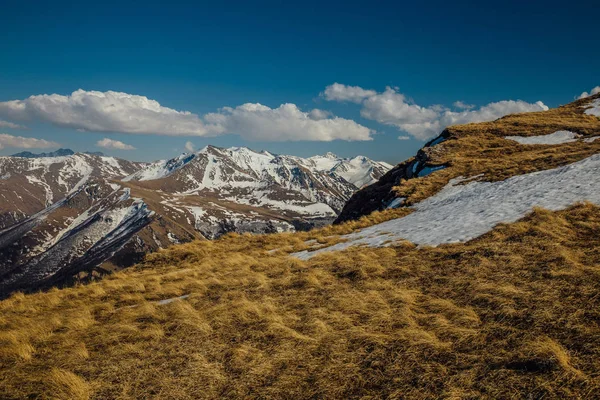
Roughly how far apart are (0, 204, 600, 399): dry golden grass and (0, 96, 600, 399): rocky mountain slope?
42mm

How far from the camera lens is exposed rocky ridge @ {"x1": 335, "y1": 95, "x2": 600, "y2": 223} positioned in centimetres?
2938

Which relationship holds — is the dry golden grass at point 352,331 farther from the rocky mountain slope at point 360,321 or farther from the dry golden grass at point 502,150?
the dry golden grass at point 502,150

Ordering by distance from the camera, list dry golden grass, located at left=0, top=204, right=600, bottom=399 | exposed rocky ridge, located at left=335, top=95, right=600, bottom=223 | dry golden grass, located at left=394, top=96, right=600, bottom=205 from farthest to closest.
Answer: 1. exposed rocky ridge, located at left=335, top=95, right=600, bottom=223
2. dry golden grass, located at left=394, top=96, right=600, bottom=205
3. dry golden grass, located at left=0, top=204, right=600, bottom=399

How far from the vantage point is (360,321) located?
8.95 m

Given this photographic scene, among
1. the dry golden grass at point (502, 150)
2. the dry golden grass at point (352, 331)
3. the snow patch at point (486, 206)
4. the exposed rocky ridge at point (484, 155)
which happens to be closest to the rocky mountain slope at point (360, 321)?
the dry golden grass at point (352, 331)

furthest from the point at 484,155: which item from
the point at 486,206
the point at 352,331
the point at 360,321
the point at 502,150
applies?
the point at 352,331

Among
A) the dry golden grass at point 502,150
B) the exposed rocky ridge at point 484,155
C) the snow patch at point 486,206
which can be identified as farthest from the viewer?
the exposed rocky ridge at point 484,155

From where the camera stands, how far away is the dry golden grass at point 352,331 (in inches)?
250

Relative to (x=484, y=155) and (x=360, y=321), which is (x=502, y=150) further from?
(x=360, y=321)

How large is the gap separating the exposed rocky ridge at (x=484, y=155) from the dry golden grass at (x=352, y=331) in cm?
1626

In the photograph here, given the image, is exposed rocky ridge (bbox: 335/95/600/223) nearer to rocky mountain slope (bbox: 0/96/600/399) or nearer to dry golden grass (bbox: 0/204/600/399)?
rocky mountain slope (bbox: 0/96/600/399)

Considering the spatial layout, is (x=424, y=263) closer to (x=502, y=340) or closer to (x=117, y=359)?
(x=502, y=340)

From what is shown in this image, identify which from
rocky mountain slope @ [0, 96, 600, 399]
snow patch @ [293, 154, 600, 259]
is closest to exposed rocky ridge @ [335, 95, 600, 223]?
snow patch @ [293, 154, 600, 259]

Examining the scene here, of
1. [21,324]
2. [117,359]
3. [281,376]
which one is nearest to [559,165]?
[281,376]
